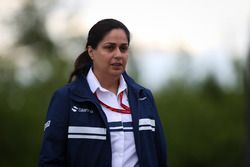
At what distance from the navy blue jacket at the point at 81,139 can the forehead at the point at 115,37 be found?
0.96 feet

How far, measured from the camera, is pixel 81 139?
4.18 m

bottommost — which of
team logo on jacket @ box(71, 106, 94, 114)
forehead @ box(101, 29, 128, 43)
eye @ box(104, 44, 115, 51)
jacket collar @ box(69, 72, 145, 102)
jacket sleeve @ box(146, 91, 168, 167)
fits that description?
jacket sleeve @ box(146, 91, 168, 167)

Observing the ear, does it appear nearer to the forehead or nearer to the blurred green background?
the forehead

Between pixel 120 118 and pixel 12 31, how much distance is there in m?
24.6

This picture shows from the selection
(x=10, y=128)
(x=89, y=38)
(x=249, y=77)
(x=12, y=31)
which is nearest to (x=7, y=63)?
(x=10, y=128)

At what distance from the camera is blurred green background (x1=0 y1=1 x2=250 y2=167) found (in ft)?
75.0

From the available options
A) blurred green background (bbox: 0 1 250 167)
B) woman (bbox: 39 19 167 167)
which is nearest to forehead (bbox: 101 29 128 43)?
woman (bbox: 39 19 167 167)

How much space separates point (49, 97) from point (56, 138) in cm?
1899

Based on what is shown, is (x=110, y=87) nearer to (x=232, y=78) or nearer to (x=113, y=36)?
(x=113, y=36)

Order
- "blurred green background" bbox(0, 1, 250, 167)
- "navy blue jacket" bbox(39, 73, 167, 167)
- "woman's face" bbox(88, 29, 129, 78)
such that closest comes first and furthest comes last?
"navy blue jacket" bbox(39, 73, 167, 167), "woman's face" bbox(88, 29, 129, 78), "blurred green background" bbox(0, 1, 250, 167)

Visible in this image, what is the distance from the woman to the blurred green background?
17.6m

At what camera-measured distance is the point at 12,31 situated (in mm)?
28453

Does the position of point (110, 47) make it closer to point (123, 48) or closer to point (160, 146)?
point (123, 48)

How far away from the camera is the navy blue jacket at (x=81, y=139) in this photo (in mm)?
4176
